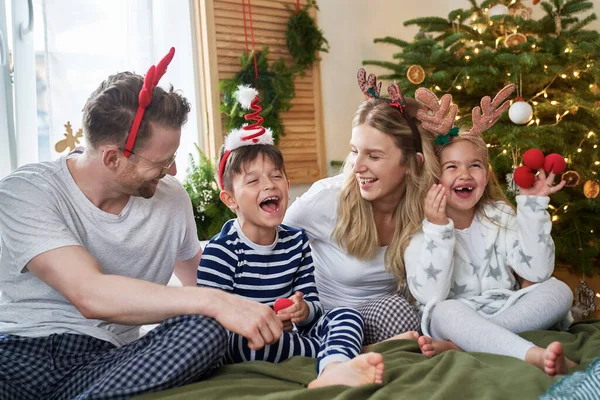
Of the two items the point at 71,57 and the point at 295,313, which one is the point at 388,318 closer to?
the point at 295,313

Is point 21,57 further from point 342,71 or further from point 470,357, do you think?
point 470,357

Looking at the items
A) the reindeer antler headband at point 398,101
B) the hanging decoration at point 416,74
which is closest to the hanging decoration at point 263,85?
the hanging decoration at point 416,74

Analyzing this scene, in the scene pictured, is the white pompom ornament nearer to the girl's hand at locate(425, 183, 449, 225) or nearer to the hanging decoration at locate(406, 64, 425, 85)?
the hanging decoration at locate(406, 64, 425, 85)

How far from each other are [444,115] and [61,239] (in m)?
1.24

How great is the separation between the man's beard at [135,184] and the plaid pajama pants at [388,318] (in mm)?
728

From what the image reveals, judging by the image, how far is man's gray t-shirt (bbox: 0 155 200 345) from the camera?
1428 mm

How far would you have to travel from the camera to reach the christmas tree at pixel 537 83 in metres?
3.12

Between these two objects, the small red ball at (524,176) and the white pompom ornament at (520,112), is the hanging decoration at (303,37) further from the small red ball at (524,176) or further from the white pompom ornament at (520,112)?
the small red ball at (524,176)

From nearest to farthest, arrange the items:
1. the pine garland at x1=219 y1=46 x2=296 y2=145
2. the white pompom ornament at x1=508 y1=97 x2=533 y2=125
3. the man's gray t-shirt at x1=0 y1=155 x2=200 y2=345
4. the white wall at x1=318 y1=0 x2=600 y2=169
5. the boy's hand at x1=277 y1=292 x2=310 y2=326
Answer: the man's gray t-shirt at x1=0 y1=155 x2=200 y2=345 < the boy's hand at x1=277 y1=292 x2=310 y2=326 < the white pompom ornament at x1=508 y1=97 x2=533 y2=125 < the pine garland at x1=219 y1=46 x2=296 y2=145 < the white wall at x1=318 y1=0 x2=600 y2=169

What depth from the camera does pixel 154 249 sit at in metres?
1.69

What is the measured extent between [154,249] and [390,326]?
71cm

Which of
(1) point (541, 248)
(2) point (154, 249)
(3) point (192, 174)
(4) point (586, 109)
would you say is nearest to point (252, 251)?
(2) point (154, 249)

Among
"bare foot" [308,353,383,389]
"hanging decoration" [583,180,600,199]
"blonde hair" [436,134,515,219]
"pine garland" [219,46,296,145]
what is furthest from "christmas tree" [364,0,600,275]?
"bare foot" [308,353,383,389]

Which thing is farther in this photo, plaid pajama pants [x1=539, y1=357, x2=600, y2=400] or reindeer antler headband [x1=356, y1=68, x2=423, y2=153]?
reindeer antler headband [x1=356, y1=68, x2=423, y2=153]
